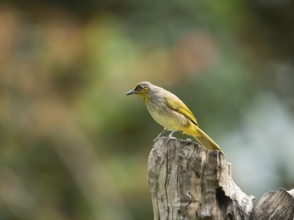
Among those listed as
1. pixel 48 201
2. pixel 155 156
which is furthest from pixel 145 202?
pixel 155 156

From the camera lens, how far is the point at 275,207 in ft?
18.5

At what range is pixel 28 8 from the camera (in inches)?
535

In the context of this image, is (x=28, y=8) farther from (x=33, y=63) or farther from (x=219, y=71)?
(x=219, y=71)

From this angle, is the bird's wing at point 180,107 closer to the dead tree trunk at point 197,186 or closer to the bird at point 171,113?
the bird at point 171,113

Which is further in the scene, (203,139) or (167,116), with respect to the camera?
(167,116)

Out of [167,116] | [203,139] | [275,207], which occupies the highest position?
[167,116]

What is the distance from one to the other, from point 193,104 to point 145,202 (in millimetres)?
1482

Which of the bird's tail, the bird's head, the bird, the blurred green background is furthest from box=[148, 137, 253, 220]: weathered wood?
the blurred green background

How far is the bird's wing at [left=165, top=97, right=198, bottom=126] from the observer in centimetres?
733

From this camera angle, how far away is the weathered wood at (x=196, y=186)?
5.62 metres

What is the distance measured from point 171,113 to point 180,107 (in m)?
0.08

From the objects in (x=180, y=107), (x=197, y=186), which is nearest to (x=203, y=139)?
(x=180, y=107)

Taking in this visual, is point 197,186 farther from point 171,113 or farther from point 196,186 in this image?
point 171,113

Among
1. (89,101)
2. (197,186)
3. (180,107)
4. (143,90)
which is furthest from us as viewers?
(89,101)
